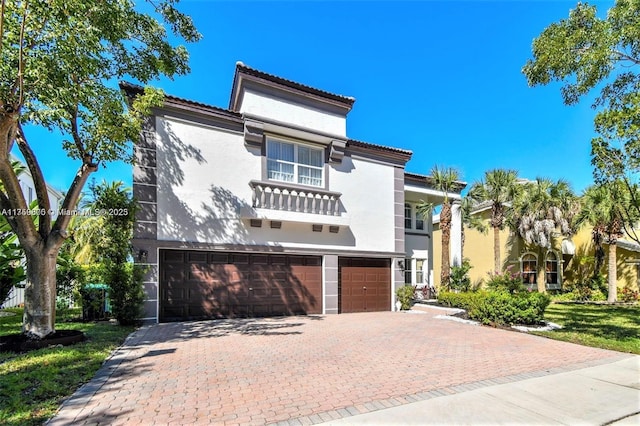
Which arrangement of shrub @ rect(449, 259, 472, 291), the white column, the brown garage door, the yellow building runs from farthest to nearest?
the yellow building < the white column < shrub @ rect(449, 259, 472, 291) < the brown garage door

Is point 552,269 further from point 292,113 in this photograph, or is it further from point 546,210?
point 292,113

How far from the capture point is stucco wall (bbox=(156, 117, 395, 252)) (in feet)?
38.2

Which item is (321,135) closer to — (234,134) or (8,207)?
(234,134)

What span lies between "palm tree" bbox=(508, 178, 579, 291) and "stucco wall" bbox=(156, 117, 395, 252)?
13587 mm

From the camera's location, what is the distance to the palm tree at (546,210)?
20.8 metres

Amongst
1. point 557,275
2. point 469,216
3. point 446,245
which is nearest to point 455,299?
point 446,245

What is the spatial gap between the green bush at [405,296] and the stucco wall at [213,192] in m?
3.23

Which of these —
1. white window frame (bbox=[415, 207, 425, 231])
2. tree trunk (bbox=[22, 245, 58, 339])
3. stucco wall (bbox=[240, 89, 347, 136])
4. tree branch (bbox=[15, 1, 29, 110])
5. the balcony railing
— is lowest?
tree trunk (bbox=[22, 245, 58, 339])

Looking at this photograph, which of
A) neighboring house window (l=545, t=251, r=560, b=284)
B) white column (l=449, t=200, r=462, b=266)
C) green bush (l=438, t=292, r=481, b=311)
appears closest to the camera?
green bush (l=438, t=292, r=481, b=311)

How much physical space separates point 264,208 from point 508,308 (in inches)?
367

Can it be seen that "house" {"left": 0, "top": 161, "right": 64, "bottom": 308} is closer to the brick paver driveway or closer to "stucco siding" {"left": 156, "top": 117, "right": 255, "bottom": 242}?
"stucco siding" {"left": 156, "top": 117, "right": 255, "bottom": 242}

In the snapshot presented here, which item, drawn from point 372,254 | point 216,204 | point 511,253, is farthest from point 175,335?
point 511,253

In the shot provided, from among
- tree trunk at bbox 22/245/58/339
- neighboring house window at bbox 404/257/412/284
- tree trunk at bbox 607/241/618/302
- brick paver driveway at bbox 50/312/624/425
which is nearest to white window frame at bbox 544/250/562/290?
tree trunk at bbox 607/241/618/302

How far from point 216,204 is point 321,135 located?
17.1ft
